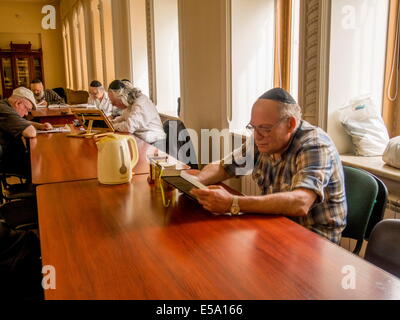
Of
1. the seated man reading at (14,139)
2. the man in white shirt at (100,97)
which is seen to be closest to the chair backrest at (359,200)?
the seated man reading at (14,139)

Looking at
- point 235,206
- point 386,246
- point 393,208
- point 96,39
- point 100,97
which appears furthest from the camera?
point 96,39

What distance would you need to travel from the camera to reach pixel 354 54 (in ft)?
7.88

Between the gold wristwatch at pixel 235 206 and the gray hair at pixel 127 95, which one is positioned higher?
the gray hair at pixel 127 95

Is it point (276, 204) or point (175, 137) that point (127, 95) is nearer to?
point (175, 137)

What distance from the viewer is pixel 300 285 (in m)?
0.91

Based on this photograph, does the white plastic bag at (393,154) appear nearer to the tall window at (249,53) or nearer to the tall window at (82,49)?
the tall window at (249,53)

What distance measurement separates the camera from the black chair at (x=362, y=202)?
157 centimetres

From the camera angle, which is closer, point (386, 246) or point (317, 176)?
point (386, 246)

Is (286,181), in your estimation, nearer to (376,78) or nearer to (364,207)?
(364,207)

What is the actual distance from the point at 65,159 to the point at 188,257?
5.30ft

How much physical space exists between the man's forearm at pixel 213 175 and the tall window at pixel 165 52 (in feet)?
11.1

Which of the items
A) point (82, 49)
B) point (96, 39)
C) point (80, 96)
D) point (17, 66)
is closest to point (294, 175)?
point (96, 39)

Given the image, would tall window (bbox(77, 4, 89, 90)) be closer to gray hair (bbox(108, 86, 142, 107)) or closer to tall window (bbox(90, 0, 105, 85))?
tall window (bbox(90, 0, 105, 85))
